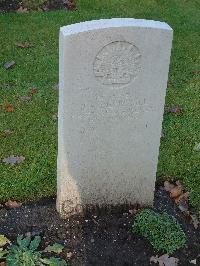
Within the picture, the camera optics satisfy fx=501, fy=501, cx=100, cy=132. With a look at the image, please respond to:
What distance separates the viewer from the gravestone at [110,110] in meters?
3.53

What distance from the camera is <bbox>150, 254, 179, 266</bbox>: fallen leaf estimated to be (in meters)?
4.04

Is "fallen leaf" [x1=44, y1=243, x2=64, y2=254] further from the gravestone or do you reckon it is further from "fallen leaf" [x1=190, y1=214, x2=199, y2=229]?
"fallen leaf" [x1=190, y1=214, x2=199, y2=229]

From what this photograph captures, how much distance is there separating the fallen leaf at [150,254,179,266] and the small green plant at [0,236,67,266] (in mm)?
730

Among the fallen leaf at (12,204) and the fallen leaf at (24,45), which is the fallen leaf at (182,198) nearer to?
the fallen leaf at (12,204)

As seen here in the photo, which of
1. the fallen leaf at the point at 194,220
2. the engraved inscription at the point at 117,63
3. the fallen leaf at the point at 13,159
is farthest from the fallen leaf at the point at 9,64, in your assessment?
the fallen leaf at the point at 194,220

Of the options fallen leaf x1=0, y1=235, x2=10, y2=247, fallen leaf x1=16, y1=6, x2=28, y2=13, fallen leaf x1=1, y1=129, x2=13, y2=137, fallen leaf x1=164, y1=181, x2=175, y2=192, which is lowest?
fallen leaf x1=164, y1=181, x2=175, y2=192

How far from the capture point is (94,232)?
14.1 ft

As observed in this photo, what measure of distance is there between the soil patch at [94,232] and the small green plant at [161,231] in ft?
0.23

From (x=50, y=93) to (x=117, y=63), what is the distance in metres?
2.62

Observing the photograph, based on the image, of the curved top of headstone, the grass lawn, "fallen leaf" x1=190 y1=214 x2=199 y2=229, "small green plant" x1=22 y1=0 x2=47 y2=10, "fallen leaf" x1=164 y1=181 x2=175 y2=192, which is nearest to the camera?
the curved top of headstone

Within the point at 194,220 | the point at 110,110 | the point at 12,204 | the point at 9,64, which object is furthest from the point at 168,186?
the point at 9,64

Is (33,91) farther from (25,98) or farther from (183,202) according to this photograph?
(183,202)

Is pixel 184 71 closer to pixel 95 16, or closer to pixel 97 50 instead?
pixel 95 16

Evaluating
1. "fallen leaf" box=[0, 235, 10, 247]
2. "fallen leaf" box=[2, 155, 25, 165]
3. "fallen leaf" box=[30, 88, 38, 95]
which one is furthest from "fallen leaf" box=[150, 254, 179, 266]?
"fallen leaf" box=[30, 88, 38, 95]
